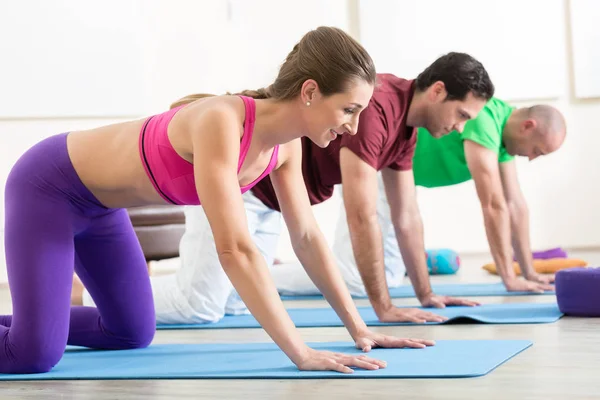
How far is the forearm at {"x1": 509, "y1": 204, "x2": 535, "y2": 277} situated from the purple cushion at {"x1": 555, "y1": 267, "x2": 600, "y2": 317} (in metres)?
0.91

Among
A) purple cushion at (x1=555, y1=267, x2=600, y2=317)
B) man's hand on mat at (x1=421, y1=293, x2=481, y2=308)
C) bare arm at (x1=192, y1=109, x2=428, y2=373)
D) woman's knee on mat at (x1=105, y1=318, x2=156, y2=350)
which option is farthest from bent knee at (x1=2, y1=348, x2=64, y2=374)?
purple cushion at (x1=555, y1=267, x2=600, y2=317)

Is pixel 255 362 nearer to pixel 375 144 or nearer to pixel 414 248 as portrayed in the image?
pixel 375 144

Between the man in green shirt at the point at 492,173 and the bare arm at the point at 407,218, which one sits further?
the man in green shirt at the point at 492,173

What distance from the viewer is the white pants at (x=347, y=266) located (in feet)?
12.7

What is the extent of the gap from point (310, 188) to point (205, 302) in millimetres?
553

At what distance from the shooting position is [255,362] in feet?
7.14

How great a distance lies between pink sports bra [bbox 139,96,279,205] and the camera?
1.96 metres

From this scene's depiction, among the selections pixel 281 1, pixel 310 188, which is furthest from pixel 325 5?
pixel 310 188

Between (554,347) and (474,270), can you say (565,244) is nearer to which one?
(474,270)

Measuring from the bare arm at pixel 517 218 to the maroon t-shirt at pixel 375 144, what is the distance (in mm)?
973

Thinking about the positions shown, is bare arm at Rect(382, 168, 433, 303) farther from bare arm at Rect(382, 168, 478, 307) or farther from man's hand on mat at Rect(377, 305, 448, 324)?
man's hand on mat at Rect(377, 305, 448, 324)

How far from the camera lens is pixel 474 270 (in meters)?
4.99

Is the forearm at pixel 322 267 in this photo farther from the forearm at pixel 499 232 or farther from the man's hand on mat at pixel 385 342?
the forearm at pixel 499 232

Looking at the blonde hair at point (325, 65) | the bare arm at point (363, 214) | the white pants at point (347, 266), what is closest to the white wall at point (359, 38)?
the white pants at point (347, 266)
